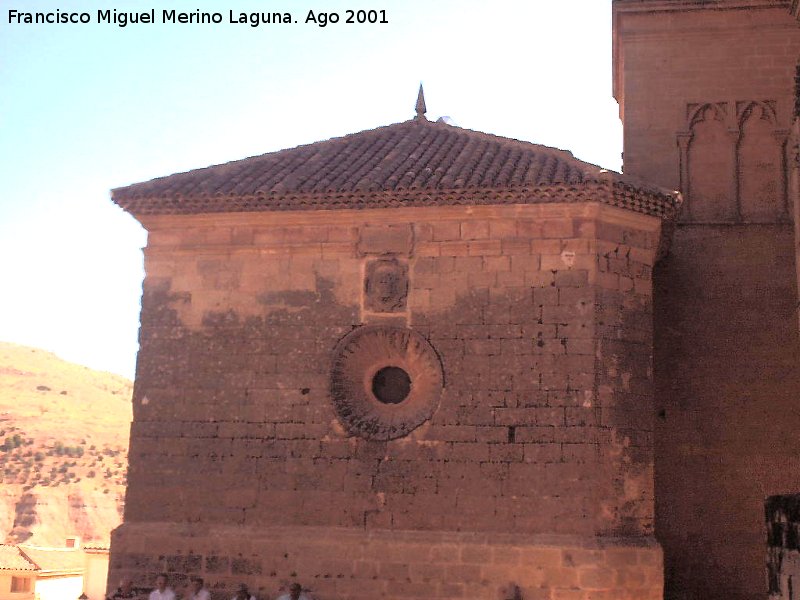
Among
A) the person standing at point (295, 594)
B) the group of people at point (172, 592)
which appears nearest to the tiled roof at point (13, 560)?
the group of people at point (172, 592)

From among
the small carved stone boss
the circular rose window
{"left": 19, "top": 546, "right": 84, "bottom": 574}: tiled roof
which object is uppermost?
the small carved stone boss

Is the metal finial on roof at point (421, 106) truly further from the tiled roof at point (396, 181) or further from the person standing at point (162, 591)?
the person standing at point (162, 591)

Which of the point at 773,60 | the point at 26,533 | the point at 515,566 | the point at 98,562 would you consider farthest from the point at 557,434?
the point at 26,533

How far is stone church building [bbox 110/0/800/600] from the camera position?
1079 centimetres

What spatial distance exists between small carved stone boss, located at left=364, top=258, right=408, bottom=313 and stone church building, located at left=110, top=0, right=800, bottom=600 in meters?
0.02

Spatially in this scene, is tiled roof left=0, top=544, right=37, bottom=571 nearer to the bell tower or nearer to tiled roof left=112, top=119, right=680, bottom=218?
tiled roof left=112, top=119, right=680, bottom=218

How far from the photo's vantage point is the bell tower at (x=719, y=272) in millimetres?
14031

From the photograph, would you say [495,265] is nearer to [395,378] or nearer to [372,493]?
[395,378]

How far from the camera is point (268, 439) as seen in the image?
1147 centimetres

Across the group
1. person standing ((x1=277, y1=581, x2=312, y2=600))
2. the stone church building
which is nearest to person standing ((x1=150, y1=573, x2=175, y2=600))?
the stone church building

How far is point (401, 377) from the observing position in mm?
11648

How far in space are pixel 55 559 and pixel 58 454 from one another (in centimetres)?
1829

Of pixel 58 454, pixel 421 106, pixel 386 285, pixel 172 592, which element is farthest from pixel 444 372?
pixel 58 454

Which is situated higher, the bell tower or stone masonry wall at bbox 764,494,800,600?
the bell tower
